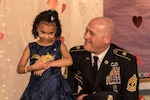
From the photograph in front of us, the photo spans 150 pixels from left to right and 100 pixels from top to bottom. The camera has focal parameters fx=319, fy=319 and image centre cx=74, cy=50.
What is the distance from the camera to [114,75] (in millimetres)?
1964

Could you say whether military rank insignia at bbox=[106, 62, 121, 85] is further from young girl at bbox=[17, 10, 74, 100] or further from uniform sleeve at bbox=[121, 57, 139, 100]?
young girl at bbox=[17, 10, 74, 100]

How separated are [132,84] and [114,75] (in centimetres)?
12

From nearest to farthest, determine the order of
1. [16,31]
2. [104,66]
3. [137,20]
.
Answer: [104,66] → [16,31] → [137,20]

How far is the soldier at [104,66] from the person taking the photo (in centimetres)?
195

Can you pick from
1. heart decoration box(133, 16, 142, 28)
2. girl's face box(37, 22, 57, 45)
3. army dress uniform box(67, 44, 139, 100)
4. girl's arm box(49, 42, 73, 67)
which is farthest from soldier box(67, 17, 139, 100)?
heart decoration box(133, 16, 142, 28)

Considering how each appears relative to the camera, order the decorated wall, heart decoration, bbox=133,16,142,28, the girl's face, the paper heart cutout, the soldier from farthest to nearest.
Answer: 1. heart decoration, bbox=133,16,142,28
2. the paper heart cutout
3. the decorated wall
4. the soldier
5. the girl's face

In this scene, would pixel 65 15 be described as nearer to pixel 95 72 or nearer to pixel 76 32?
pixel 76 32

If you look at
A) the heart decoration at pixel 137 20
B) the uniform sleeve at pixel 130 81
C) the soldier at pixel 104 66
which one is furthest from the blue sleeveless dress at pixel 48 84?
the heart decoration at pixel 137 20

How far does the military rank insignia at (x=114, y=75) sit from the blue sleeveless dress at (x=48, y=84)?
0.28 m

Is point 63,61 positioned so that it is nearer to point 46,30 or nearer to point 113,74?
point 46,30

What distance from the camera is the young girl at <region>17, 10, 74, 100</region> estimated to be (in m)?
1.71

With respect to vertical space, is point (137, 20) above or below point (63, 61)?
above

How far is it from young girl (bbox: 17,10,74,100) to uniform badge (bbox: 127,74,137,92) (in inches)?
14.9

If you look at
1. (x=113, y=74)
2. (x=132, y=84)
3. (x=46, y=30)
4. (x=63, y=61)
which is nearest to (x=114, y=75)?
(x=113, y=74)
